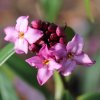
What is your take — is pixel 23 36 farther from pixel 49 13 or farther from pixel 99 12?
pixel 99 12

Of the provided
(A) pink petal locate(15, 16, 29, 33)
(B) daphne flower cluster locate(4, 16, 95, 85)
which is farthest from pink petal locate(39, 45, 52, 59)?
(A) pink petal locate(15, 16, 29, 33)

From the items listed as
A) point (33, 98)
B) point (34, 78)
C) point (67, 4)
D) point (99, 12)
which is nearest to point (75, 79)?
point (33, 98)

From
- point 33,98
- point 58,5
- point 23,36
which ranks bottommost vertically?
point 33,98

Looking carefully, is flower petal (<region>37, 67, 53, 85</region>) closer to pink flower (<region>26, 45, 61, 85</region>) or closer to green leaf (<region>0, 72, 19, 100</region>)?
pink flower (<region>26, 45, 61, 85</region>)

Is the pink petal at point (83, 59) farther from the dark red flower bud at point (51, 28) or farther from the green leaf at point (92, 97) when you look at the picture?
the green leaf at point (92, 97)

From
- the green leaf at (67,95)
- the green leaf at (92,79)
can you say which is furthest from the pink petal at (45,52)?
the green leaf at (92,79)

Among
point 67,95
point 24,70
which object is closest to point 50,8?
point 24,70
